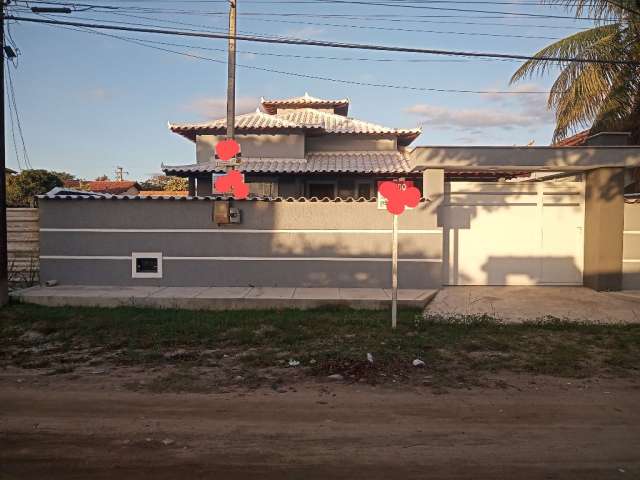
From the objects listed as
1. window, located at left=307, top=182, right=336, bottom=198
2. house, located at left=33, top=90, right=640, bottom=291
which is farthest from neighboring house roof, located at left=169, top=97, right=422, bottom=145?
house, located at left=33, top=90, right=640, bottom=291

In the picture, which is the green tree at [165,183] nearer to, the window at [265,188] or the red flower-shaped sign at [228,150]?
the window at [265,188]

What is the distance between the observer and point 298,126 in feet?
58.2

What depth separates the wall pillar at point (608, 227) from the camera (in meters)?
10.2

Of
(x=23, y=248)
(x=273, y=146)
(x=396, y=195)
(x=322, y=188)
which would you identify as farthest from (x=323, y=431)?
(x=273, y=146)

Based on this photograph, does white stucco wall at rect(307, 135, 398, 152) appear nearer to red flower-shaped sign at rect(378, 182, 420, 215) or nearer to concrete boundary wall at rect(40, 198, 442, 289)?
concrete boundary wall at rect(40, 198, 442, 289)

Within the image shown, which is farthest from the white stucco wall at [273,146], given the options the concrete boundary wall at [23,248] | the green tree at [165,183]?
the green tree at [165,183]

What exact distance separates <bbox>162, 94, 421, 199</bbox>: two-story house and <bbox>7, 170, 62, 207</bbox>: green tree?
19.7m

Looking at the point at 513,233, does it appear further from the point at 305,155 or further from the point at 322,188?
the point at 305,155

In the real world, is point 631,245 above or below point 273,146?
below

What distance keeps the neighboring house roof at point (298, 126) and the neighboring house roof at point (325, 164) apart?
861mm

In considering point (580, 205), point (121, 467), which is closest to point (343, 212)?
point (580, 205)

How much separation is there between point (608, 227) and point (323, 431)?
8390 mm

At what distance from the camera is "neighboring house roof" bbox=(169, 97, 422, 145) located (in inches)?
706

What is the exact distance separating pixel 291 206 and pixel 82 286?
14.9 ft
